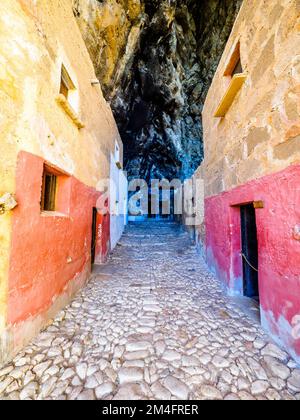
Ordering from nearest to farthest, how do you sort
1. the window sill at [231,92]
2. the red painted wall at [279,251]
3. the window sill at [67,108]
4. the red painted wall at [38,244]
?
the red painted wall at [279,251] → the red painted wall at [38,244] → the window sill at [67,108] → the window sill at [231,92]

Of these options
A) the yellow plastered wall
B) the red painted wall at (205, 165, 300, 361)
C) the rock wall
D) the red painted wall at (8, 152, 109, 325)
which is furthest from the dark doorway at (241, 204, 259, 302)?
the rock wall

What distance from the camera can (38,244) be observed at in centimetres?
242

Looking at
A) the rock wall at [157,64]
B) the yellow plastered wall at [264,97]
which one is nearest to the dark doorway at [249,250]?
the yellow plastered wall at [264,97]

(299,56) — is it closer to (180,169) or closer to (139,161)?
(180,169)

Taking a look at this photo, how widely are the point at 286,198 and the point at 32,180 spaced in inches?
123

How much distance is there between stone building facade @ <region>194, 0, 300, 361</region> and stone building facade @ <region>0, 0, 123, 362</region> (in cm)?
299

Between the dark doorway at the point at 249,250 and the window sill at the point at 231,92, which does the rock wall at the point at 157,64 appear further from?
the dark doorway at the point at 249,250

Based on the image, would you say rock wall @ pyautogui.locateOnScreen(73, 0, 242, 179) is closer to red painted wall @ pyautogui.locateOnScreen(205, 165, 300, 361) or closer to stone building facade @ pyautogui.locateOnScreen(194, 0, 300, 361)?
stone building facade @ pyautogui.locateOnScreen(194, 0, 300, 361)

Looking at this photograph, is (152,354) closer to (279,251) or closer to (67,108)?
(279,251)

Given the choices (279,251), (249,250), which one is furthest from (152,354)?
(249,250)

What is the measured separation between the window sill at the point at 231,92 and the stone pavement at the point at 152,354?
3851 millimetres

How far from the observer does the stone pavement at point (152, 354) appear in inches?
64.9

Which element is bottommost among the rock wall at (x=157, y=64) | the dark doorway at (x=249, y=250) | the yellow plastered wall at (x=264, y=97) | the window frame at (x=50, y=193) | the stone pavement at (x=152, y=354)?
the stone pavement at (x=152, y=354)

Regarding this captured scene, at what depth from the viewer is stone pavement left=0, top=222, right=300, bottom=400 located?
5.41 feet
